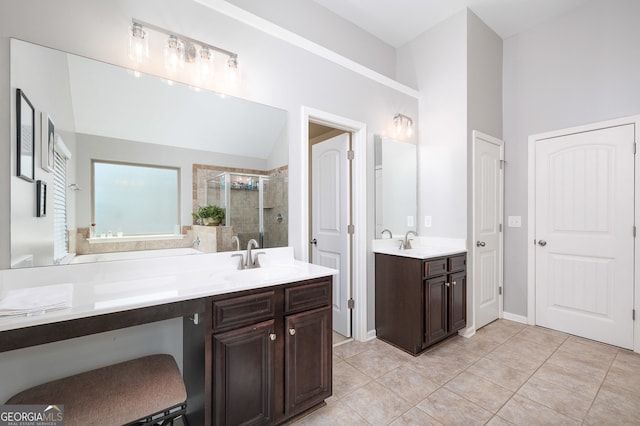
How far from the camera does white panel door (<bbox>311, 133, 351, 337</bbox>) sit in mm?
2892

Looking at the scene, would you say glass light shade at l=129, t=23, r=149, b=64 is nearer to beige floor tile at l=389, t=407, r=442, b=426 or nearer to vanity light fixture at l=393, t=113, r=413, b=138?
vanity light fixture at l=393, t=113, r=413, b=138

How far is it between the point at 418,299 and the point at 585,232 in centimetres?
194

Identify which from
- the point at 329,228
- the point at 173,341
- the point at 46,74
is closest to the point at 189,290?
the point at 173,341

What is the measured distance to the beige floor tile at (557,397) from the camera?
5.86 feet

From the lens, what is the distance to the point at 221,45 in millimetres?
1931

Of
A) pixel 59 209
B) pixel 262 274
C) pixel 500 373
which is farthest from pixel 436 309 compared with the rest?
pixel 59 209

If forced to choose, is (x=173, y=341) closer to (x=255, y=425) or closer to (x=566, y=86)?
(x=255, y=425)

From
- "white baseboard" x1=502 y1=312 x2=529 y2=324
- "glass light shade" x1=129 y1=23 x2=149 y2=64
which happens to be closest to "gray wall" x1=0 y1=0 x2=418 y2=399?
"glass light shade" x1=129 y1=23 x2=149 y2=64

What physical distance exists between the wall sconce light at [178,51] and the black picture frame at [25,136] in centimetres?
57

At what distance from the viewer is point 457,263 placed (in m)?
2.79

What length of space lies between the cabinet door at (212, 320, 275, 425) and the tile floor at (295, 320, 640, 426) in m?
0.41

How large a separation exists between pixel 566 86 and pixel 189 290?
157 inches

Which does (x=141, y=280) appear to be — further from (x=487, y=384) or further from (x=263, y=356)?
(x=487, y=384)

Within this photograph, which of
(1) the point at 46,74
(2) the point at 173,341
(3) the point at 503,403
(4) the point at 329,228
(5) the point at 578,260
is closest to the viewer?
(1) the point at 46,74
